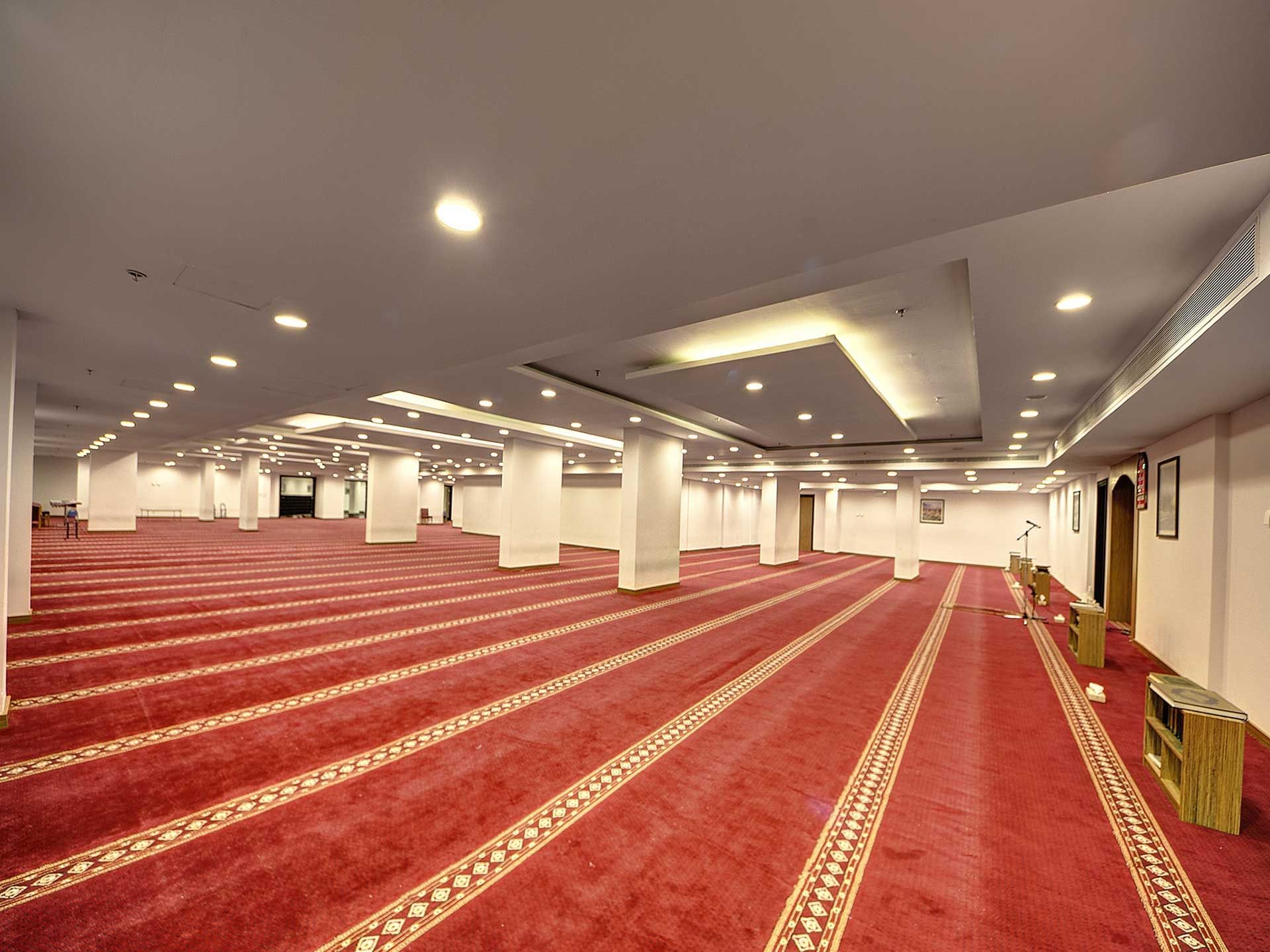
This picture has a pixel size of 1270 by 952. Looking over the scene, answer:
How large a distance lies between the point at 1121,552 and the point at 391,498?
16.6m

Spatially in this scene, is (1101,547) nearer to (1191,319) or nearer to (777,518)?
(777,518)

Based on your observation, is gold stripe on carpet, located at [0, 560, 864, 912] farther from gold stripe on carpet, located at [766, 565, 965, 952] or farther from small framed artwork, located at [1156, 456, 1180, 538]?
small framed artwork, located at [1156, 456, 1180, 538]

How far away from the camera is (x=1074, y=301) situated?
3.31 m

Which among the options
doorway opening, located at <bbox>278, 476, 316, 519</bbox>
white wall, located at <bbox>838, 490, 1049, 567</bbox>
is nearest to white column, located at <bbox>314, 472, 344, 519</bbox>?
doorway opening, located at <bbox>278, 476, 316, 519</bbox>

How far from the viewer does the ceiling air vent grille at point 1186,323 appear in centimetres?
241

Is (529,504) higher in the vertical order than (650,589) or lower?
higher

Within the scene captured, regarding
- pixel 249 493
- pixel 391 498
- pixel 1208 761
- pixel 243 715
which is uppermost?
pixel 391 498

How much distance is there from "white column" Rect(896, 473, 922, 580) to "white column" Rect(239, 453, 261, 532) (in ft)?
67.2

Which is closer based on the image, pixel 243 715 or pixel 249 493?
pixel 243 715

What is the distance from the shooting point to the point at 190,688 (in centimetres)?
402

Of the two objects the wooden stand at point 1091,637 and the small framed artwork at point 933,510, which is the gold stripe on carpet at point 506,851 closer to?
the wooden stand at point 1091,637

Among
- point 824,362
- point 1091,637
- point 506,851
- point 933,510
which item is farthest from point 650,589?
point 933,510

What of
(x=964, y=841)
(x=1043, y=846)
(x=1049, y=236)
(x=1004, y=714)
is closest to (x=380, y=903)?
(x=964, y=841)

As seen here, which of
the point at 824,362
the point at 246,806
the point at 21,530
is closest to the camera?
the point at 246,806
